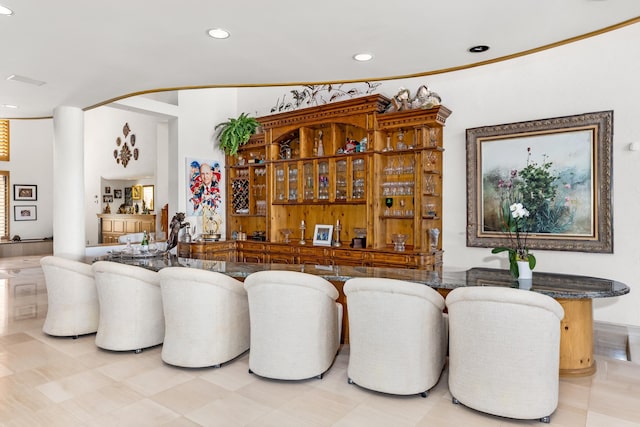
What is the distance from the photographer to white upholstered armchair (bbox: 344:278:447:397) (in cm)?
291

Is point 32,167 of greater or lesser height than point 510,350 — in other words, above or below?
above

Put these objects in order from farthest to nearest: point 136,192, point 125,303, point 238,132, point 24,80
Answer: point 136,192
point 238,132
point 24,80
point 125,303

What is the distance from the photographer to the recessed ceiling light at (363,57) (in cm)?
338

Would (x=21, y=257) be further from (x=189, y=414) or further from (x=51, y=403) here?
(x=189, y=414)

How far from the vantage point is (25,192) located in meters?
12.7

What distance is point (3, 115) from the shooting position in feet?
19.1

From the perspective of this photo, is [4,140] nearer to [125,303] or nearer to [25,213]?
[25,213]

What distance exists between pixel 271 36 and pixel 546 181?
11.8ft

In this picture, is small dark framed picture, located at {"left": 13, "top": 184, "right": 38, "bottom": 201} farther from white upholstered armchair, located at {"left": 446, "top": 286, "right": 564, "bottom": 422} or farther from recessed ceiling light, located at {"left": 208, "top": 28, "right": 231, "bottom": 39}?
white upholstered armchair, located at {"left": 446, "top": 286, "right": 564, "bottom": 422}

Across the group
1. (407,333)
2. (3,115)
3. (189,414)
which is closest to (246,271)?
(189,414)

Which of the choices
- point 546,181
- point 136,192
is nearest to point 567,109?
point 546,181

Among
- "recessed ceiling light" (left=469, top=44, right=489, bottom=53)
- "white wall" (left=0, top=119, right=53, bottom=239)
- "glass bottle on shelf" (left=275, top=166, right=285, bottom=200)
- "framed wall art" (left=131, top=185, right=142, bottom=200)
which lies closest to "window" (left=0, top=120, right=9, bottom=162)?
"white wall" (left=0, top=119, right=53, bottom=239)

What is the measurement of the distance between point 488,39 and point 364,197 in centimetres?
315

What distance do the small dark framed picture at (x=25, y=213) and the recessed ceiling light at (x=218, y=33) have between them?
1258 centimetres
